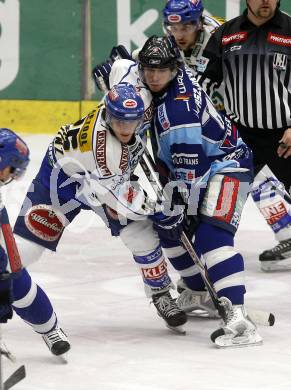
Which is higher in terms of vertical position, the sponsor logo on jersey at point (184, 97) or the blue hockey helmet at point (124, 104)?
the blue hockey helmet at point (124, 104)

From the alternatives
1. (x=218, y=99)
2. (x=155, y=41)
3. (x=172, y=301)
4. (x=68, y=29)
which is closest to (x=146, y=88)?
(x=155, y=41)

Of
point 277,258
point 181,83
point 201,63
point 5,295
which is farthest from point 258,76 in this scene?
point 5,295

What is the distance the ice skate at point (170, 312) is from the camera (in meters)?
4.65

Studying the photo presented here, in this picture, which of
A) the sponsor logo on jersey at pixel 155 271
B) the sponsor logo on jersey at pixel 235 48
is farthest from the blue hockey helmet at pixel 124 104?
the sponsor logo on jersey at pixel 235 48

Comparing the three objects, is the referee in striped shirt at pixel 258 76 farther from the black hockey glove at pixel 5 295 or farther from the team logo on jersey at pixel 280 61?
the black hockey glove at pixel 5 295

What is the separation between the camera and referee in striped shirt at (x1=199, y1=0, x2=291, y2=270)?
5523 millimetres

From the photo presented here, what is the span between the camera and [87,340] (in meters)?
4.54

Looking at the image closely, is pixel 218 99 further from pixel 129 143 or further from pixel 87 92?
pixel 87 92

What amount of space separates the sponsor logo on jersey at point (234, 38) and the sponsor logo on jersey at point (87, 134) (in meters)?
1.30

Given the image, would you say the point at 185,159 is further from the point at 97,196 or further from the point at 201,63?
the point at 201,63

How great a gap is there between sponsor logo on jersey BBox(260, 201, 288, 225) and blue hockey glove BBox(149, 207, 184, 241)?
4.39ft

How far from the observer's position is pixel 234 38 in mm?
5590

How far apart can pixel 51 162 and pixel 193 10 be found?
139cm

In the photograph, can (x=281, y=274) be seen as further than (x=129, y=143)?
Yes
